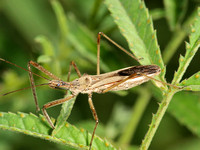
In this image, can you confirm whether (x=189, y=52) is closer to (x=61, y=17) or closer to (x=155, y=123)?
(x=155, y=123)

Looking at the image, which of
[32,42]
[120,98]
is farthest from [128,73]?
[32,42]

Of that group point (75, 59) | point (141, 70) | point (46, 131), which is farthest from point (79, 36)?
point (46, 131)

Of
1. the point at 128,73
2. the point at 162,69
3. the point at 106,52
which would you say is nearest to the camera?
the point at 162,69

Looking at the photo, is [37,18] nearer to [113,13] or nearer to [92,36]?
[92,36]

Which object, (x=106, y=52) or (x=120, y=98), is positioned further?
(x=120, y=98)

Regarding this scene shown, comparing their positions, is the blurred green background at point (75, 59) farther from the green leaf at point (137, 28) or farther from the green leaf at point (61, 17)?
the green leaf at point (137, 28)

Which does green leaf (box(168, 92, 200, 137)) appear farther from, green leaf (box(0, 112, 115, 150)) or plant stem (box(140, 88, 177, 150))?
green leaf (box(0, 112, 115, 150))
